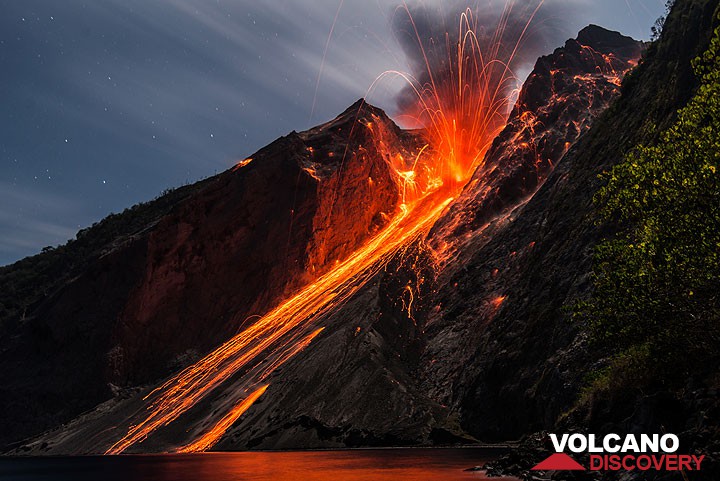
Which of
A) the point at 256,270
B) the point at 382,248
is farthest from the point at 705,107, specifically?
the point at 256,270

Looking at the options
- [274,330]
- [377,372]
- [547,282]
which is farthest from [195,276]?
[547,282]

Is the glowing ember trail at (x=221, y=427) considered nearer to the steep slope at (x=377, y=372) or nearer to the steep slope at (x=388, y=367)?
the steep slope at (x=377, y=372)

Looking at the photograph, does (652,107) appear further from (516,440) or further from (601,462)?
(601,462)

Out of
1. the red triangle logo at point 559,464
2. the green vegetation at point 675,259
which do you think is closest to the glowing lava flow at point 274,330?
the red triangle logo at point 559,464

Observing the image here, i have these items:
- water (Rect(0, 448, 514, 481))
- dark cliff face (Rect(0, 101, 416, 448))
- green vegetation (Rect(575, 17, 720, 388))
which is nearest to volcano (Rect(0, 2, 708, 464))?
dark cliff face (Rect(0, 101, 416, 448))

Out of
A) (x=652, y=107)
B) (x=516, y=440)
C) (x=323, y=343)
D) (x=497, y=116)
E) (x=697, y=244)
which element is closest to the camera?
(x=697, y=244)

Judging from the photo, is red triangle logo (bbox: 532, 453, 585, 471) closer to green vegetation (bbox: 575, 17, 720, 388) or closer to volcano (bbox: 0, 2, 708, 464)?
green vegetation (bbox: 575, 17, 720, 388)

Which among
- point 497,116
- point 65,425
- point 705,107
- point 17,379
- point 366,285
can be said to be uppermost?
point 497,116

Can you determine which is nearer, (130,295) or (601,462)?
(601,462)
